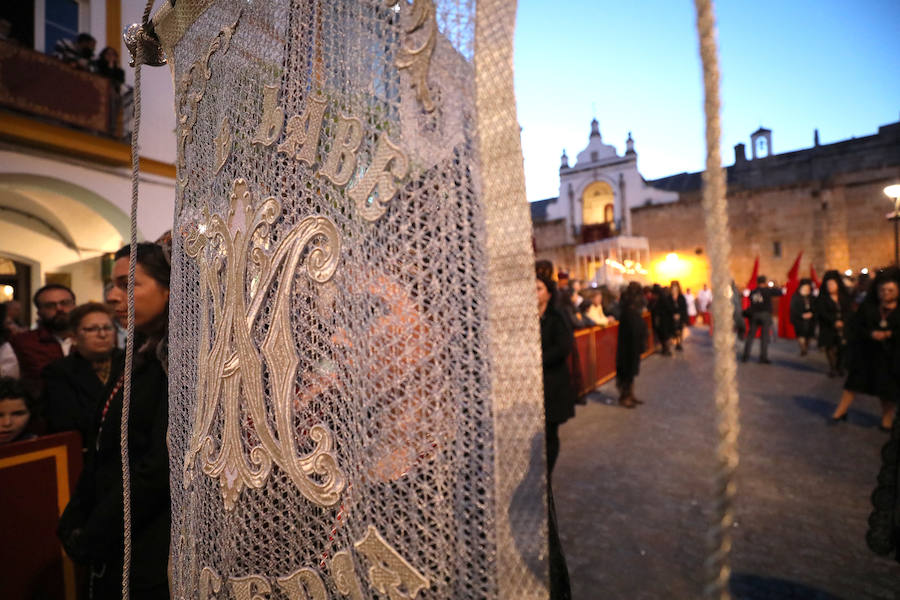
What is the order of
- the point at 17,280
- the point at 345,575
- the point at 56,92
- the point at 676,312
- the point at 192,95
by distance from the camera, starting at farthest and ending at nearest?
the point at 676,312, the point at 17,280, the point at 56,92, the point at 192,95, the point at 345,575

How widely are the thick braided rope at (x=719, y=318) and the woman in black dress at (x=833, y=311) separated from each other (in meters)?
8.50

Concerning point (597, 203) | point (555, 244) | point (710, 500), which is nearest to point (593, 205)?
point (597, 203)

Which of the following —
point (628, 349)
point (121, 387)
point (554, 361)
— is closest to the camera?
point (121, 387)

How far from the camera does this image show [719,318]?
426mm

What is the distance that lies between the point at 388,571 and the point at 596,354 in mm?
7476

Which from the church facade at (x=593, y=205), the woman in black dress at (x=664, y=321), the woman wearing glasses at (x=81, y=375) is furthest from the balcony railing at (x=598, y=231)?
the woman wearing glasses at (x=81, y=375)

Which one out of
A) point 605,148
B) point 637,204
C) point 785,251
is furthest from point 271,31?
point 605,148

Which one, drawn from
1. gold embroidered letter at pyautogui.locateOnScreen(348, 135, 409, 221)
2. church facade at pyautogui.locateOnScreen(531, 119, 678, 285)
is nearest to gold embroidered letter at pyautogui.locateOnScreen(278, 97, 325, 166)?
gold embroidered letter at pyautogui.locateOnScreen(348, 135, 409, 221)

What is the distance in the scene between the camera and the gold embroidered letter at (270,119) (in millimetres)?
849

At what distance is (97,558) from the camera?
1.35 meters

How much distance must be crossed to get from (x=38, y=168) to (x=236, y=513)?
808 centimetres

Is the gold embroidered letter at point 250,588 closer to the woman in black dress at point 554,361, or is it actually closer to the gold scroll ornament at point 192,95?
the gold scroll ornament at point 192,95

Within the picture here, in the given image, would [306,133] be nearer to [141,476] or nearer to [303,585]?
[303,585]

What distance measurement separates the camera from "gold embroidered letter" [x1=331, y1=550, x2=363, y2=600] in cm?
69
